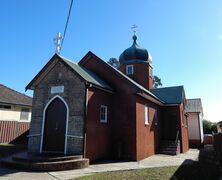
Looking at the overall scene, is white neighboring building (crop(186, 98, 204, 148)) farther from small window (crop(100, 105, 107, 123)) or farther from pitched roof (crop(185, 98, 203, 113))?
small window (crop(100, 105, 107, 123))

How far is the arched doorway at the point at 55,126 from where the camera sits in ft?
38.9

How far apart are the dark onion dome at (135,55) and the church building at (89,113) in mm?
6749

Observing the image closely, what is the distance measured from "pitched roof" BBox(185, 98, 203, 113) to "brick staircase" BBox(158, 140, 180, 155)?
1006 cm

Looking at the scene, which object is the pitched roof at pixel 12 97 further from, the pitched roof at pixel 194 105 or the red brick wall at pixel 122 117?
the pitched roof at pixel 194 105

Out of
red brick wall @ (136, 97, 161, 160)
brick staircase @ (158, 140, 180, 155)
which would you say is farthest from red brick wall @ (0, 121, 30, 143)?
brick staircase @ (158, 140, 180, 155)

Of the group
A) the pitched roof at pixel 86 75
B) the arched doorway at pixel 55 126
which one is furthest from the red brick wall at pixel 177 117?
the arched doorway at pixel 55 126

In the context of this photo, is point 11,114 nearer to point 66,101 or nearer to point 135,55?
point 66,101

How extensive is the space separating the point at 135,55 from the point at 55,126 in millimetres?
12720

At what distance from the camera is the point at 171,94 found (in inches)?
863

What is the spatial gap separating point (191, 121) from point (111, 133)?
54.0 feet

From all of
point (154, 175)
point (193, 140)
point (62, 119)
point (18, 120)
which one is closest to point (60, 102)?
point (62, 119)

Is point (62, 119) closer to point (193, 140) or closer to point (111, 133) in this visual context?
point (111, 133)

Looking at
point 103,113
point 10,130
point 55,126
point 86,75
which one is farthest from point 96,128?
point 10,130

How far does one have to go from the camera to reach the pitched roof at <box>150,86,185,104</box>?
20.6 m
